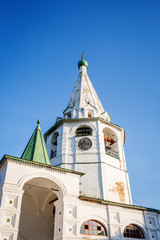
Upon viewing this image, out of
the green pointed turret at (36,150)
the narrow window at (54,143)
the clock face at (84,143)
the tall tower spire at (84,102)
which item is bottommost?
the green pointed turret at (36,150)

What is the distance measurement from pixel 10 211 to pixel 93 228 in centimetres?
523

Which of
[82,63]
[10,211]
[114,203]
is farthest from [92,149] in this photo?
[82,63]

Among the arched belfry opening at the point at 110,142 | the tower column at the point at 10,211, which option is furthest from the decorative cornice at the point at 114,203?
the arched belfry opening at the point at 110,142

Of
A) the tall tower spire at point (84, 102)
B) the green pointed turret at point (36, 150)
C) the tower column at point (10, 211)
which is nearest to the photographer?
the tower column at point (10, 211)

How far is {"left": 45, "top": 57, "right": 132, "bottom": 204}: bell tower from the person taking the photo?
20.2m

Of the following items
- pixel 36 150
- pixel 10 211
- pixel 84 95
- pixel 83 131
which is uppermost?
pixel 84 95

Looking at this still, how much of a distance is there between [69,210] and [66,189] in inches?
49.4

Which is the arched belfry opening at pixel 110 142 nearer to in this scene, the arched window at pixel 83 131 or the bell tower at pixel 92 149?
the bell tower at pixel 92 149

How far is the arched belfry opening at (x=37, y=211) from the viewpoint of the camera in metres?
16.3

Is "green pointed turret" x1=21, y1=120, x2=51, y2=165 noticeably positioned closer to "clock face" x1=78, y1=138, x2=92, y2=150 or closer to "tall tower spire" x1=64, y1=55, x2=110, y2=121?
"clock face" x1=78, y1=138, x2=92, y2=150

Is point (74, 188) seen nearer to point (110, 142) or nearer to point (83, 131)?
point (83, 131)

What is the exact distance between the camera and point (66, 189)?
50.1 ft

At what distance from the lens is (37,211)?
17438 mm

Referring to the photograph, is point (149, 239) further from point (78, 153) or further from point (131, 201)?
point (78, 153)
